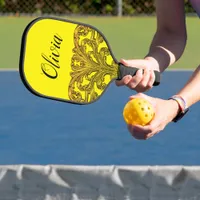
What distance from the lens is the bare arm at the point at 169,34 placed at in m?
2.21

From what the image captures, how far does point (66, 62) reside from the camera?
2.08m

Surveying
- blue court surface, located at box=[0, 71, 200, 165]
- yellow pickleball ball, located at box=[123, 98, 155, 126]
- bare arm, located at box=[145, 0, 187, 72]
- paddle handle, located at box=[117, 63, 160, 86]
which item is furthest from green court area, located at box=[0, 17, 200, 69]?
yellow pickleball ball, located at box=[123, 98, 155, 126]

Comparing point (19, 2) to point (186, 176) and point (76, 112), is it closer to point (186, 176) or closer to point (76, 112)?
point (76, 112)

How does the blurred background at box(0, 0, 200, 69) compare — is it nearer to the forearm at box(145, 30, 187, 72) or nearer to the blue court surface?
the blue court surface

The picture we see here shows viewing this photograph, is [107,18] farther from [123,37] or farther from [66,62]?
[66,62]

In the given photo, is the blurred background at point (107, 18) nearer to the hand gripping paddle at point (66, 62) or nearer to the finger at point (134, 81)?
the hand gripping paddle at point (66, 62)

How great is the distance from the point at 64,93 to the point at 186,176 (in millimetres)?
1259

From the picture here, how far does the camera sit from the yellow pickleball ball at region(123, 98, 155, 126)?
6.00 ft

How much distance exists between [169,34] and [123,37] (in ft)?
21.0

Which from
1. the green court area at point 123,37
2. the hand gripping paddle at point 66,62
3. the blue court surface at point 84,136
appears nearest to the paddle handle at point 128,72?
the hand gripping paddle at point 66,62

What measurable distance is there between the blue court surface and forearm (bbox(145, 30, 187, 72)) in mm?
2185

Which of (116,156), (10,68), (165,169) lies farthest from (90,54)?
(10,68)

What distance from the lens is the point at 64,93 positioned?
203 centimetres

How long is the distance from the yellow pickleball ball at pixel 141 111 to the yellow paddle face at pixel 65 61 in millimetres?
215
